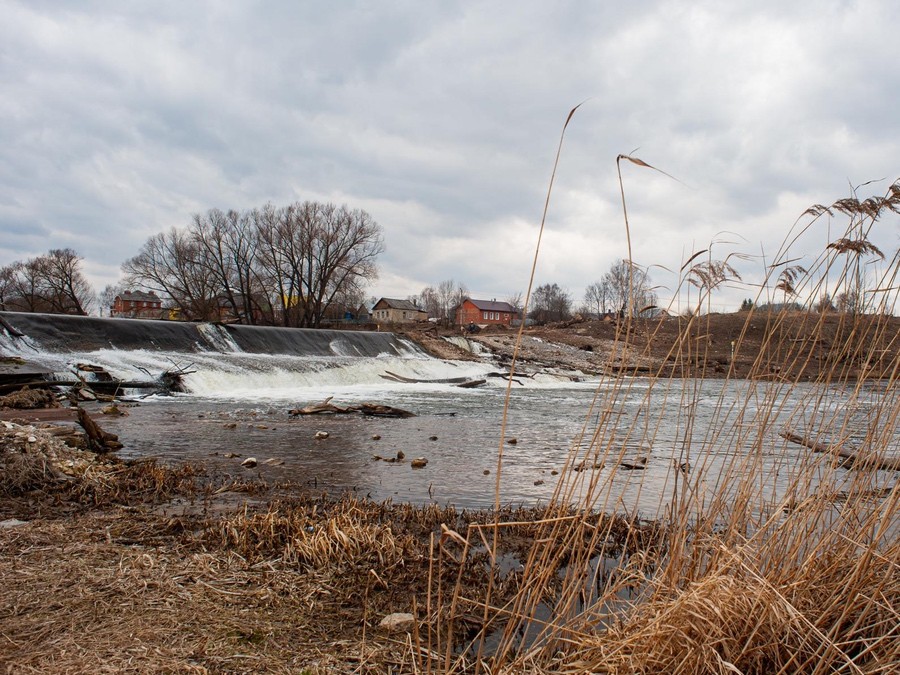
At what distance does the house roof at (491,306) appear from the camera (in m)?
86.2

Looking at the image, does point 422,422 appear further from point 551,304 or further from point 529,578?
point 551,304

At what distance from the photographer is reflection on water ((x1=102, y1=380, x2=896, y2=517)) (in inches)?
113

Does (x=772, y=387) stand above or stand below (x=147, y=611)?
above

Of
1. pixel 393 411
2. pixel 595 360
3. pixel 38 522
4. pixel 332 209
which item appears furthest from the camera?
pixel 332 209

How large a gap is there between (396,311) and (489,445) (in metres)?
83.8

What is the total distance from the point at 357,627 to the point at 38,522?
2315 mm

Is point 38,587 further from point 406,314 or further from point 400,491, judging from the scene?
point 406,314

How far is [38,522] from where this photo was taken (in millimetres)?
3465

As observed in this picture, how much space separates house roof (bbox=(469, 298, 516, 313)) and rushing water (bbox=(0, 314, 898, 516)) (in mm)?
61947

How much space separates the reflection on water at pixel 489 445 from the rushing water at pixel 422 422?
0.03 m

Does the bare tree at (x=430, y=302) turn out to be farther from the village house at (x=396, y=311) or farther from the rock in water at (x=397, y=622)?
the rock in water at (x=397, y=622)

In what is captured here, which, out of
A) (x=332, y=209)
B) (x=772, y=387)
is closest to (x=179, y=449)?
(x=772, y=387)

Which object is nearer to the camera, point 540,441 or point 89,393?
point 540,441

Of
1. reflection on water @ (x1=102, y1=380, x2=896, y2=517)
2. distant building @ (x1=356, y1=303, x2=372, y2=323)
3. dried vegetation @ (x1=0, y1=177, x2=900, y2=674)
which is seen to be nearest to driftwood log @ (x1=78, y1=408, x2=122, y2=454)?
reflection on water @ (x1=102, y1=380, x2=896, y2=517)
